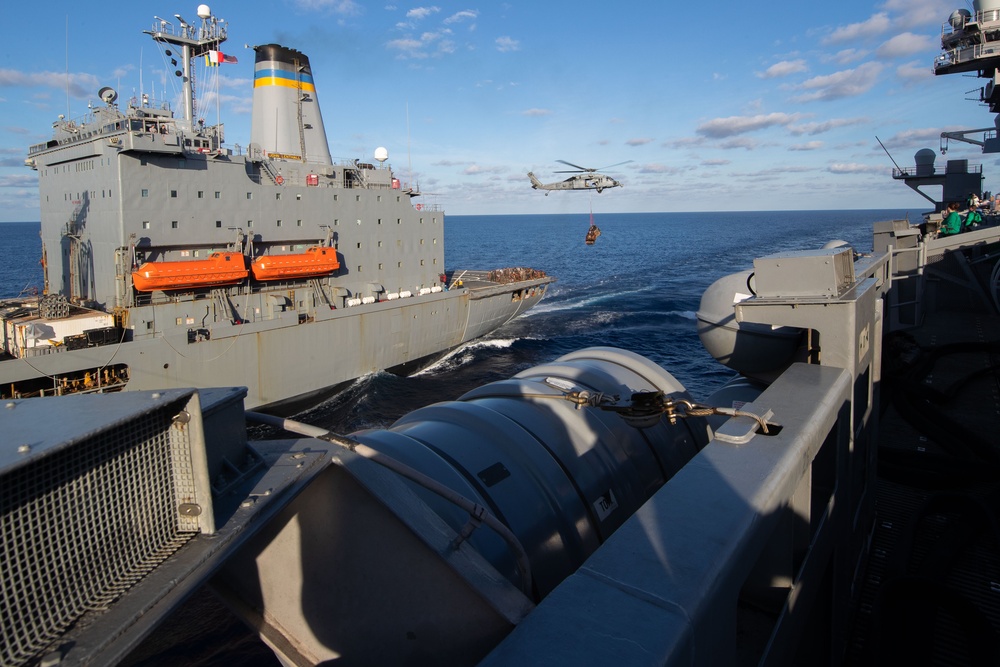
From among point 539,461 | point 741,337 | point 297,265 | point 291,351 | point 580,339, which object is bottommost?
point 580,339

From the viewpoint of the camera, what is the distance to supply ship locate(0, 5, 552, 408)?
2102 cm

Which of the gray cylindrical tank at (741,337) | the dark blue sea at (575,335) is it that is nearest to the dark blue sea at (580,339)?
the dark blue sea at (575,335)

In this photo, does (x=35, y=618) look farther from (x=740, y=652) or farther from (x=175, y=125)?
(x=175, y=125)

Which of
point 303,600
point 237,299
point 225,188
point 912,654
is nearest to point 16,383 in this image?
point 237,299

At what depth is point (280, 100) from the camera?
101ft

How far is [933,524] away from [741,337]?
307 centimetres

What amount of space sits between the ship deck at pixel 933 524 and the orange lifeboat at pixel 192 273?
72.3 ft

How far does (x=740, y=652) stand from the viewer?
3.69 metres

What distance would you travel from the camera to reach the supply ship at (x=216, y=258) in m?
21.0

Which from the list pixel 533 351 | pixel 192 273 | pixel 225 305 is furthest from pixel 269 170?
pixel 533 351

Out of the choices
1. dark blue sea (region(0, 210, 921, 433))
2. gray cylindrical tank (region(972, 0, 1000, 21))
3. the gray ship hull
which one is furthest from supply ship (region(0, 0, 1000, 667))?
gray cylindrical tank (region(972, 0, 1000, 21))

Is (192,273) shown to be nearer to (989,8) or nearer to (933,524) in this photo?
(933,524)

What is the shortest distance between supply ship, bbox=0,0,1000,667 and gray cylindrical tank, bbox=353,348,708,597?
0.08 ft

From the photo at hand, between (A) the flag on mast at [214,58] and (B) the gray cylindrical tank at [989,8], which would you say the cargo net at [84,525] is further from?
(B) the gray cylindrical tank at [989,8]
